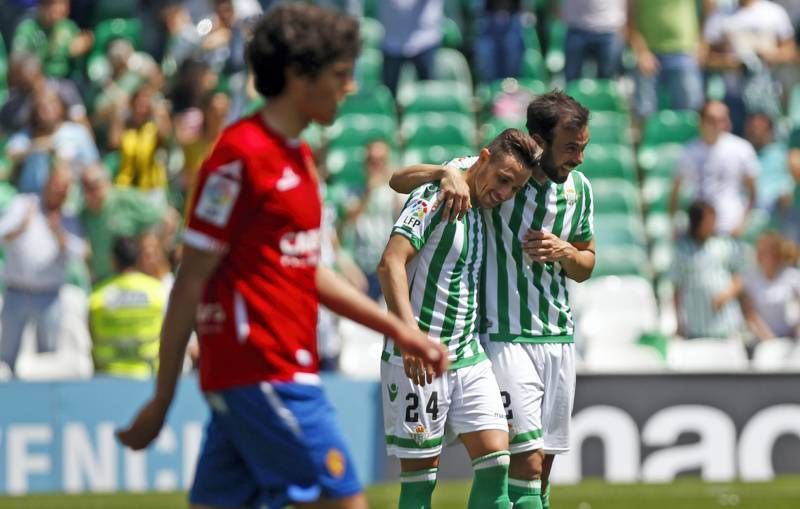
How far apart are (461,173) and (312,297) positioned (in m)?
2.51

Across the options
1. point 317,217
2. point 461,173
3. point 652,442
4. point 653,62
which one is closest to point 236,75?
point 653,62

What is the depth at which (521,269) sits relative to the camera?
25.0ft

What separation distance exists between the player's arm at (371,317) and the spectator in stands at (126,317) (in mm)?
7671

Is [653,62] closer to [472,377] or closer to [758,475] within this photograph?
[758,475]

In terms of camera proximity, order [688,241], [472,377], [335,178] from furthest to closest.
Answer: [335,178]
[688,241]
[472,377]

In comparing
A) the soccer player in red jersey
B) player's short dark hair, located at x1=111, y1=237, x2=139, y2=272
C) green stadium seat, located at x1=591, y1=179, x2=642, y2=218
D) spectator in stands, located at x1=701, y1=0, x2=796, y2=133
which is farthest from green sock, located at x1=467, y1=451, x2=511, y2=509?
spectator in stands, located at x1=701, y1=0, x2=796, y2=133

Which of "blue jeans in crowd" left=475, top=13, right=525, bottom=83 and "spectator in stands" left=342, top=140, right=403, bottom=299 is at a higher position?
"blue jeans in crowd" left=475, top=13, right=525, bottom=83

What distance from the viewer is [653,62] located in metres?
16.5

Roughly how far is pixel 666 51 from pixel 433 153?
2.55 m

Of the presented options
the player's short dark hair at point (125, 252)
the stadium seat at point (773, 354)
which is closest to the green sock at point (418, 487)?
the player's short dark hair at point (125, 252)

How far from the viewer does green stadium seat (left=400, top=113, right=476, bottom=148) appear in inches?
643

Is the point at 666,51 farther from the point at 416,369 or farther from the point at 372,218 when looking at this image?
the point at 416,369

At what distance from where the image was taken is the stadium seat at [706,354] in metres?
13.5

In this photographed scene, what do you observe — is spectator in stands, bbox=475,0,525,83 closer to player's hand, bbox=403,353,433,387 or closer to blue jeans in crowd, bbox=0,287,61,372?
blue jeans in crowd, bbox=0,287,61,372
